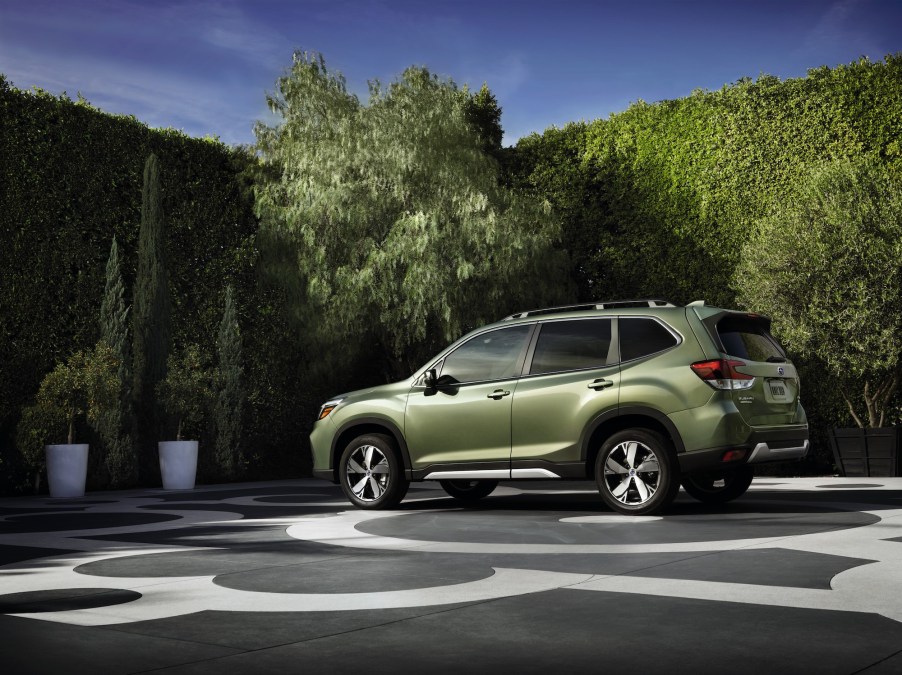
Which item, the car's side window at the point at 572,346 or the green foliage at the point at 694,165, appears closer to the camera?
the car's side window at the point at 572,346

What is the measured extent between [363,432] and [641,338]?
3.31 m

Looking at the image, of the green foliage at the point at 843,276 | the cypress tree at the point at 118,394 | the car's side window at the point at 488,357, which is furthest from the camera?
the cypress tree at the point at 118,394

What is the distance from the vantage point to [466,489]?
12008 mm

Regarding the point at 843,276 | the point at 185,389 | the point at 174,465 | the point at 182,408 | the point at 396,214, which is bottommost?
the point at 174,465

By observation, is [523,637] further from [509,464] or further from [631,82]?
[631,82]

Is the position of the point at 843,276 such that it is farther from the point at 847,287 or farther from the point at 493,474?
the point at 493,474

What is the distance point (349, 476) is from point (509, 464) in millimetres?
1973

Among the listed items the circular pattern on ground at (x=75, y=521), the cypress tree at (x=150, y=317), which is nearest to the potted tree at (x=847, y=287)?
the cypress tree at (x=150, y=317)

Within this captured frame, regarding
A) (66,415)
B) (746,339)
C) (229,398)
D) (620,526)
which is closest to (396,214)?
(229,398)

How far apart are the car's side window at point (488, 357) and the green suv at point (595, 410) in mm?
13

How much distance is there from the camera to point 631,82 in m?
18.4

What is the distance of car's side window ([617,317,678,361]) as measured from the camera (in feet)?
31.0

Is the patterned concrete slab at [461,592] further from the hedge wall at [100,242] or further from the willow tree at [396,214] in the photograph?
the willow tree at [396,214]

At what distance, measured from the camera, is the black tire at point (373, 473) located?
1067cm
